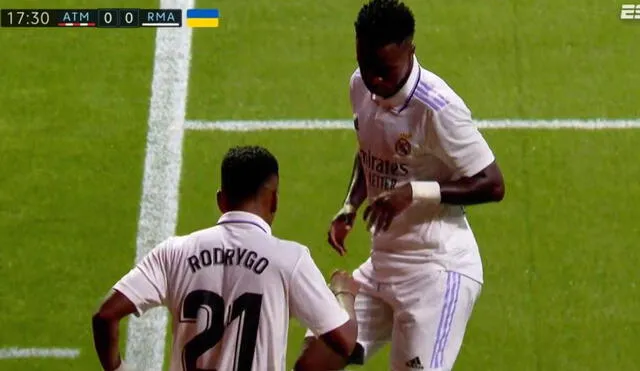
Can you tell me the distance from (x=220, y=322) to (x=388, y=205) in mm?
920

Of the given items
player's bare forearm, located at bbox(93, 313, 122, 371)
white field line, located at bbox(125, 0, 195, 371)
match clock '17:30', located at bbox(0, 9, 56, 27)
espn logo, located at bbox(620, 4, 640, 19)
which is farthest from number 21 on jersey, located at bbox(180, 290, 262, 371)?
espn logo, located at bbox(620, 4, 640, 19)

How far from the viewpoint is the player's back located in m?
3.90

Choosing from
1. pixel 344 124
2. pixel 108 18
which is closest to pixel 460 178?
pixel 344 124

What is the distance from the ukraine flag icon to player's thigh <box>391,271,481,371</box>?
3.49 metres

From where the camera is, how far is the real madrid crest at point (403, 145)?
4656 millimetres

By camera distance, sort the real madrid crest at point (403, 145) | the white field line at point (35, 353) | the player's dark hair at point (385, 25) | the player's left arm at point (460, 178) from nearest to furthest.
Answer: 1. the player's dark hair at point (385, 25)
2. the player's left arm at point (460, 178)
3. the real madrid crest at point (403, 145)
4. the white field line at point (35, 353)

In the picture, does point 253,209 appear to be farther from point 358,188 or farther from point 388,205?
point 358,188

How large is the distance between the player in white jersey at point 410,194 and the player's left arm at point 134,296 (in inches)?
36.8

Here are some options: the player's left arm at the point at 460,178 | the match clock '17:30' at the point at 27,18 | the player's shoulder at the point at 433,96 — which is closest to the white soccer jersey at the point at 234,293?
the player's left arm at the point at 460,178

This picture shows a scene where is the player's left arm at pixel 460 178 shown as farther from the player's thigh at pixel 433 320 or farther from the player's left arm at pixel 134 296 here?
the player's left arm at pixel 134 296

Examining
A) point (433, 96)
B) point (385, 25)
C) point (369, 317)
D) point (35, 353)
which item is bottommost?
point (35, 353)

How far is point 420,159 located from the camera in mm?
4711

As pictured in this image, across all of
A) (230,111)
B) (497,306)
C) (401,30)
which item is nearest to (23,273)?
(230,111)

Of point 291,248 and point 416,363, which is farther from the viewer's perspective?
point 416,363
